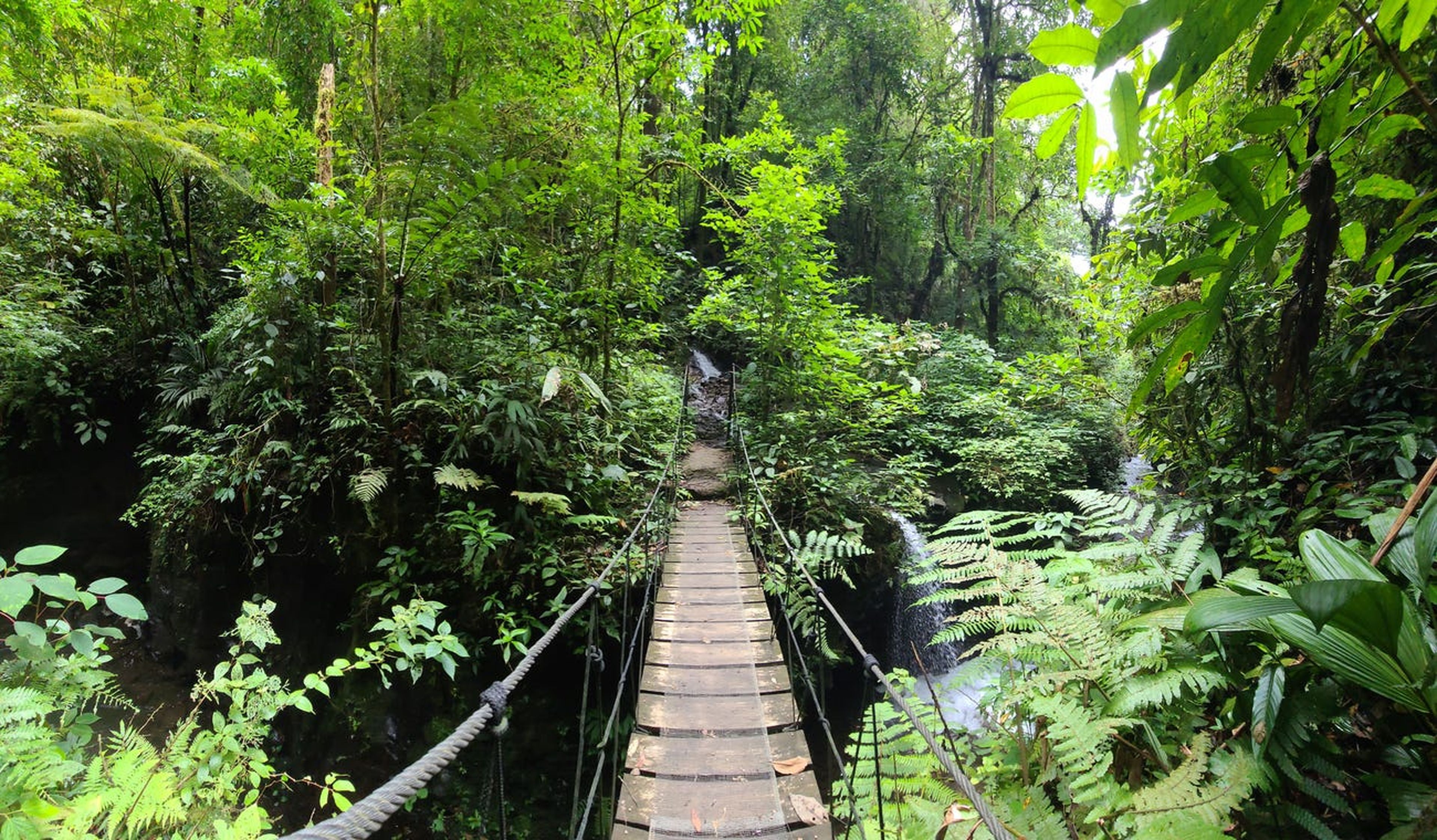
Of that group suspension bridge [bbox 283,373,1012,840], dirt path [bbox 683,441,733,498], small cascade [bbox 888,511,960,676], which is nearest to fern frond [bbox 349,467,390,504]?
suspension bridge [bbox 283,373,1012,840]

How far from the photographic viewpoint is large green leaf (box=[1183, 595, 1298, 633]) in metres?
1.01

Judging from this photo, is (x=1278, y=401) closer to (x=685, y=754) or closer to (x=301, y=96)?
(x=685, y=754)

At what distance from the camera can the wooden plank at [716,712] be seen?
2.33 metres

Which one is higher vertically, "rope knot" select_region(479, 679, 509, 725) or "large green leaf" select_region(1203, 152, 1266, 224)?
"large green leaf" select_region(1203, 152, 1266, 224)

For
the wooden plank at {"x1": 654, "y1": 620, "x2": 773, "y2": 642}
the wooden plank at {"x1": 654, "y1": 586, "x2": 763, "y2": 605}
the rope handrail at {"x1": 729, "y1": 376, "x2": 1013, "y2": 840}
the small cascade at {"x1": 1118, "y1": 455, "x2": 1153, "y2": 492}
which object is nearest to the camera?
the rope handrail at {"x1": 729, "y1": 376, "x2": 1013, "y2": 840}

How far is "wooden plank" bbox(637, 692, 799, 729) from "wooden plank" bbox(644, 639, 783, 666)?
0.81 feet

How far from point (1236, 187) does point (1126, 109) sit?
28cm

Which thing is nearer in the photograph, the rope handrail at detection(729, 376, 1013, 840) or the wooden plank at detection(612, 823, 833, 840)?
the rope handrail at detection(729, 376, 1013, 840)

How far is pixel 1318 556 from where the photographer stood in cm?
113

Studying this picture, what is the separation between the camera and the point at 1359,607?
861 millimetres

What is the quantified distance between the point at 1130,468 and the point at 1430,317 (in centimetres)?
691

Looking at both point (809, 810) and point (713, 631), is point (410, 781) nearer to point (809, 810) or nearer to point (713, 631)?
point (809, 810)

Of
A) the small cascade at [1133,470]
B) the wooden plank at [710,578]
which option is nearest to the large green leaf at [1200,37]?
the wooden plank at [710,578]

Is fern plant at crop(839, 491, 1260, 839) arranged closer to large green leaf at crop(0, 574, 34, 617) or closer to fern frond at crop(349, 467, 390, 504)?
large green leaf at crop(0, 574, 34, 617)
